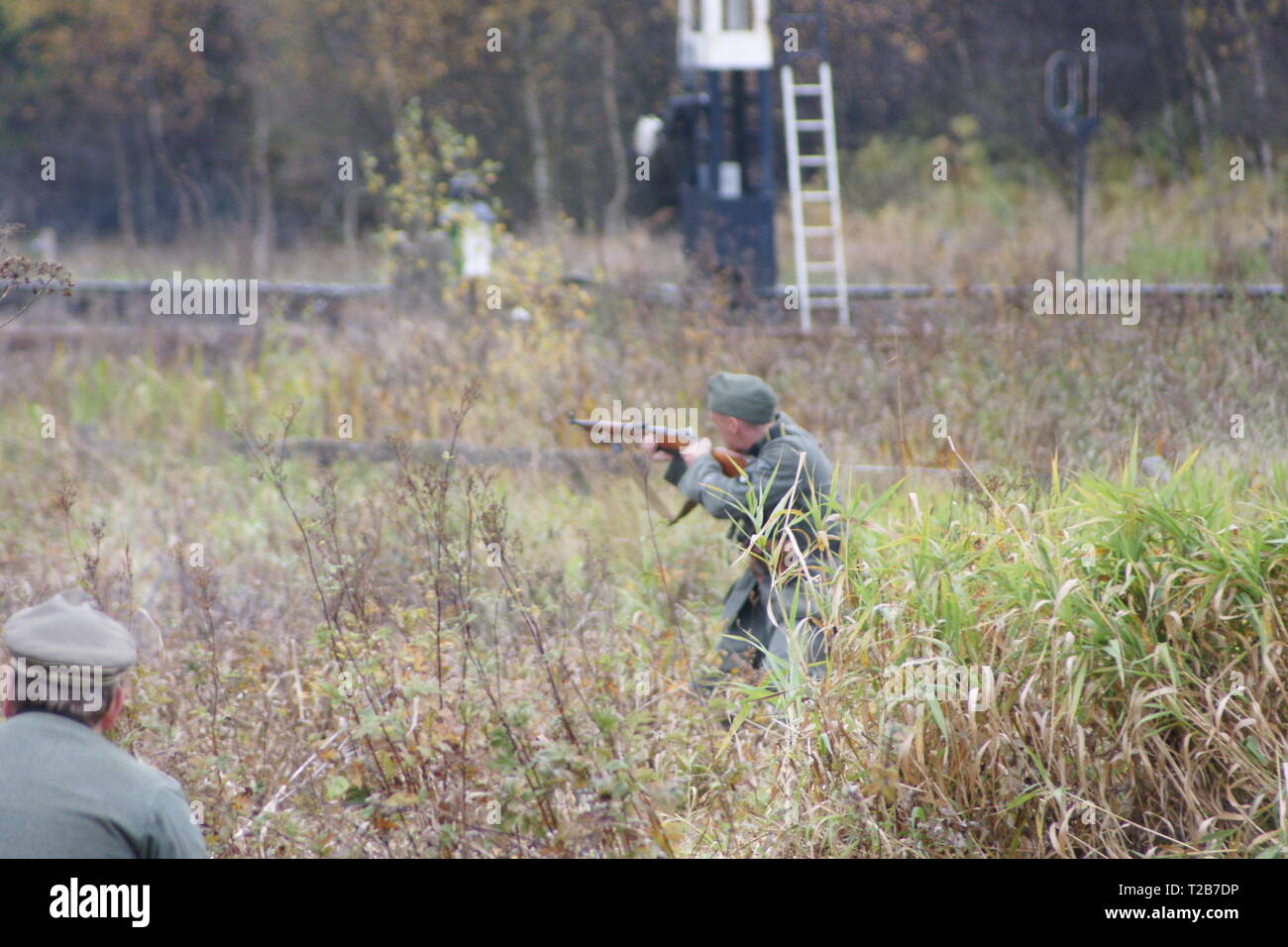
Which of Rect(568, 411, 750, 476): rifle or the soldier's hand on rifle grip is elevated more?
Rect(568, 411, 750, 476): rifle

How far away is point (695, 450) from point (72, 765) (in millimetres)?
3101

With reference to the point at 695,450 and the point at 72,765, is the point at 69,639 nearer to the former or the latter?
the point at 72,765

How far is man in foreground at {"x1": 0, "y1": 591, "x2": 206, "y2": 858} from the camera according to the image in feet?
8.51

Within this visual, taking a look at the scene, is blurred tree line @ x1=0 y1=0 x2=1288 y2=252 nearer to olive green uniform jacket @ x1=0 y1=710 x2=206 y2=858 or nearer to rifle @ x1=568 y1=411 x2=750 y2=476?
rifle @ x1=568 y1=411 x2=750 y2=476

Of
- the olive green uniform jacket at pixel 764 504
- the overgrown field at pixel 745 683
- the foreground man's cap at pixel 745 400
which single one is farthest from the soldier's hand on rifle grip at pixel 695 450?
the overgrown field at pixel 745 683

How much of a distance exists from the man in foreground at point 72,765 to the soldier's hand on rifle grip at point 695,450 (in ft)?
9.46

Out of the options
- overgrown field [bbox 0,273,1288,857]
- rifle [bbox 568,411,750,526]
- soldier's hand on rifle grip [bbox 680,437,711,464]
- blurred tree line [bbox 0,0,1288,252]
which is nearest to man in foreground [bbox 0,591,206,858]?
overgrown field [bbox 0,273,1288,857]

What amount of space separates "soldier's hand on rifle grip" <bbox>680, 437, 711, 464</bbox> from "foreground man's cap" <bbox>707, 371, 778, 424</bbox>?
22cm

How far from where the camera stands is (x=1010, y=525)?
4039 mm

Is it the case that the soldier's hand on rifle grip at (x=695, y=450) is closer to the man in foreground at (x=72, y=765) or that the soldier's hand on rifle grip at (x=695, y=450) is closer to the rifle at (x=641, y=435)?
the rifle at (x=641, y=435)

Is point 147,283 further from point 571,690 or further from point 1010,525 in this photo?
point 1010,525

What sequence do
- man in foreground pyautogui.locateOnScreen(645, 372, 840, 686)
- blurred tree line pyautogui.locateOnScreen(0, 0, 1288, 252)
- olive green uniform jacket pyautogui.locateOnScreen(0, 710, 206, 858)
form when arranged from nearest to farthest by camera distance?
olive green uniform jacket pyautogui.locateOnScreen(0, 710, 206, 858)
man in foreground pyautogui.locateOnScreen(645, 372, 840, 686)
blurred tree line pyautogui.locateOnScreen(0, 0, 1288, 252)
